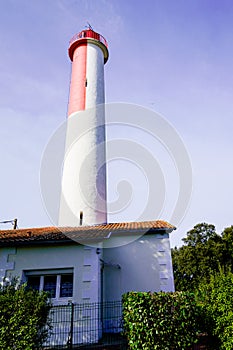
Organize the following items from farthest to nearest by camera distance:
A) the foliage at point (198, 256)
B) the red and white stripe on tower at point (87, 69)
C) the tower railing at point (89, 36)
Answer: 1. the foliage at point (198, 256)
2. the tower railing at point (89, 36)
3. the red and white stripe on tower at point (87, 69)

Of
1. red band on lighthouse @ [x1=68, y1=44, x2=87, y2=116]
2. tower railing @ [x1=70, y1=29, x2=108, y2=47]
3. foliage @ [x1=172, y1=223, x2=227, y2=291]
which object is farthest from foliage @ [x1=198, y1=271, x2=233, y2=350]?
foliage @ [x1=172, y1=223, x2=227, y2=291]

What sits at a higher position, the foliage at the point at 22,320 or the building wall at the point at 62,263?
the building wall at the point at 62,263

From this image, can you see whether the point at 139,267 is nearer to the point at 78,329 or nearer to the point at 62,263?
the point at 62,263

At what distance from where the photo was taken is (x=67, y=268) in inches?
374

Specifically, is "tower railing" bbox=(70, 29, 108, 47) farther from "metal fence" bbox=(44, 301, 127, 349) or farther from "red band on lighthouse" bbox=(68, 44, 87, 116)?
"metal fence" bbox=(44, 301, 127, 349)

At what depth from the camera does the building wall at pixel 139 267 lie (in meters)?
10.8

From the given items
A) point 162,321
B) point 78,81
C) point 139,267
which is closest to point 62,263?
point 139,267

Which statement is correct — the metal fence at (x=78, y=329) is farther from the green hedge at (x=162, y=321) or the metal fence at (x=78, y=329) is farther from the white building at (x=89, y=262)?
the green hedge at (x=162, y=321)

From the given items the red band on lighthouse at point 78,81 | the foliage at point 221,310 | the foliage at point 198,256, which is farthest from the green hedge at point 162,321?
the foliage at point 198,256

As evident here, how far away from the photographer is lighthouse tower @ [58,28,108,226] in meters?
13.7

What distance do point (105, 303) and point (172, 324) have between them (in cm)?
478

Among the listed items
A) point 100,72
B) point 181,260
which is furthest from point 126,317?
point 181,260

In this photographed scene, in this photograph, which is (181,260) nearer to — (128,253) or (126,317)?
(128,253)

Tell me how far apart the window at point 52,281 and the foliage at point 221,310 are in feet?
15.1
